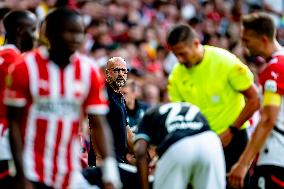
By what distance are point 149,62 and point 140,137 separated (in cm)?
984

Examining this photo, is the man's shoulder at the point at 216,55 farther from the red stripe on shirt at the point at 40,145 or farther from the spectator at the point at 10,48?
the red stripe on shirt at the point at 40,145

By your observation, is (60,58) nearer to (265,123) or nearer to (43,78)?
(43,78)

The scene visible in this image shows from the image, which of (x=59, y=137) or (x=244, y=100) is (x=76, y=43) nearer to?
Result: (x=59, y=137)

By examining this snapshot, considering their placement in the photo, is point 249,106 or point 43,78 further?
point 249,106

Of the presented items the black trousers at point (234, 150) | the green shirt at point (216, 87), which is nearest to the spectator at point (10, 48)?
the green shirt at point (216, 87)

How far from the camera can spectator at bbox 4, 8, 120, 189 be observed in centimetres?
561

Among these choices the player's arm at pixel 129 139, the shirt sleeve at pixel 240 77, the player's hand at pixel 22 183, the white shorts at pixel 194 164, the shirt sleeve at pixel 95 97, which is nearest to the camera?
the player's hand at pixel 22 183

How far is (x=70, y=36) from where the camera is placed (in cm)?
570

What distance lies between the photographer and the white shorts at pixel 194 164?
6.65 meters

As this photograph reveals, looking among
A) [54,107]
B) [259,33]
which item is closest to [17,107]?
[54,107]

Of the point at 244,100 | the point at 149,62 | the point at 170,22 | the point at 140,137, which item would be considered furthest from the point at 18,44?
the point at 170,22

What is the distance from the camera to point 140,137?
22.7 feet

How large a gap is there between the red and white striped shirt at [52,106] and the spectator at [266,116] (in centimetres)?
151

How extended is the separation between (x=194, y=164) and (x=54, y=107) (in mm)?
1473
